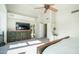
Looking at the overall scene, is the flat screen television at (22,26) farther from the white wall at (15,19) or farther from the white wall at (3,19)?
the white wall at (3,19)

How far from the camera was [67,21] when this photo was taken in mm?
1626

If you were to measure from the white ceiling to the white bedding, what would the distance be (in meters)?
0.76

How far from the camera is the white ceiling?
1.52 m

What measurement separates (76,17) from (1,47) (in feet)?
5.01

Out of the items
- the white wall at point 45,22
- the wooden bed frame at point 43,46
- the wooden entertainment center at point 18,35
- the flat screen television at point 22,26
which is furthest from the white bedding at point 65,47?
the flat screen television at point 22,26

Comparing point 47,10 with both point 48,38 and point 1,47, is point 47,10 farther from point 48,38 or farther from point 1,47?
point 1,47

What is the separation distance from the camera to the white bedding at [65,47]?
153 cm

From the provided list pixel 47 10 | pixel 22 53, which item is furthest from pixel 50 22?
pixel 22 53

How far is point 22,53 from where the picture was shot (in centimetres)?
148

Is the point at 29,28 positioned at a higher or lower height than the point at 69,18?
lower

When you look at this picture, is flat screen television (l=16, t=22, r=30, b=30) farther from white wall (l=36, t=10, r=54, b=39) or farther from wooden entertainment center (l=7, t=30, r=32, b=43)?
white wall (l=36, t=10, r=54, b=39)

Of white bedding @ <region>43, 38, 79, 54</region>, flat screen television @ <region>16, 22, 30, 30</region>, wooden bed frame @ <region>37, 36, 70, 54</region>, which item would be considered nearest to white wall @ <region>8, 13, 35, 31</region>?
flat screen television @ <region>16, 22, 30, 30</region>

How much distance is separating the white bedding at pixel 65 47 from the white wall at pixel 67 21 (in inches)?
5.6

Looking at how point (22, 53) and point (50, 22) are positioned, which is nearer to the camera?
point (22, 53)
